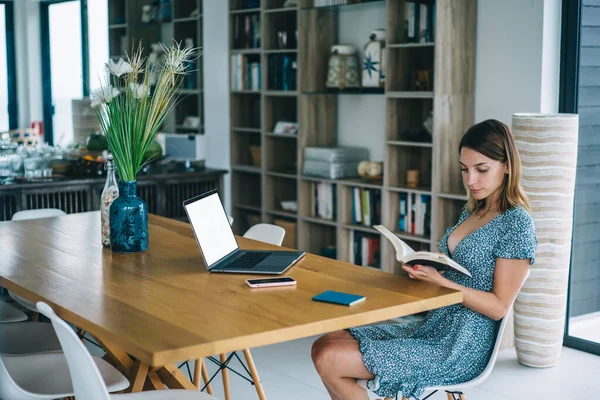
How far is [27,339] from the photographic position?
10.2 ft

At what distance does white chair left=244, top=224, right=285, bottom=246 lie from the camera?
11.8 ft

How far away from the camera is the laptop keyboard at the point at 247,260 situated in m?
2.83

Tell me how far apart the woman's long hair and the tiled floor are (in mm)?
1414

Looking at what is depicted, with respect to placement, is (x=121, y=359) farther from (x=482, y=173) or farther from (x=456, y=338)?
(x=482, y=173)

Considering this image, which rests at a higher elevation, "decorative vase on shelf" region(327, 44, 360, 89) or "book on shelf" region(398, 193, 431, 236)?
"decorative vase on shelf" region(327, 44, 360, 89)

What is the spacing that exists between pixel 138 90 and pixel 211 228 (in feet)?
2.00

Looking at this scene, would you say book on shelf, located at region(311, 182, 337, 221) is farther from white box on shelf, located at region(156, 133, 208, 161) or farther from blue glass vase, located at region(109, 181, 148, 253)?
blue glass vase, located at region(109, 181, 148, 253)

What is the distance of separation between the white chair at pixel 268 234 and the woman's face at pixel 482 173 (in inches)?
43.2

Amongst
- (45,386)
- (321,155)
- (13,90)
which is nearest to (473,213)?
(45,386)

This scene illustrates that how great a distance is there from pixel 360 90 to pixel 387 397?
3.14 metres

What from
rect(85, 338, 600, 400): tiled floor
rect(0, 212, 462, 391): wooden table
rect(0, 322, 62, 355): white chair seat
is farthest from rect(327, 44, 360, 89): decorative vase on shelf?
rect(0, 322, 62, 355): white chair seat

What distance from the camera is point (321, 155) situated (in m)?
5.57

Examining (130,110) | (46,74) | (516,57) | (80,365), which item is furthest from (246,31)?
(46,74)

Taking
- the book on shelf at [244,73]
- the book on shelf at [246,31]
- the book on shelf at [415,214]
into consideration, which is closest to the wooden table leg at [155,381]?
the book on shelf at [415,214]
